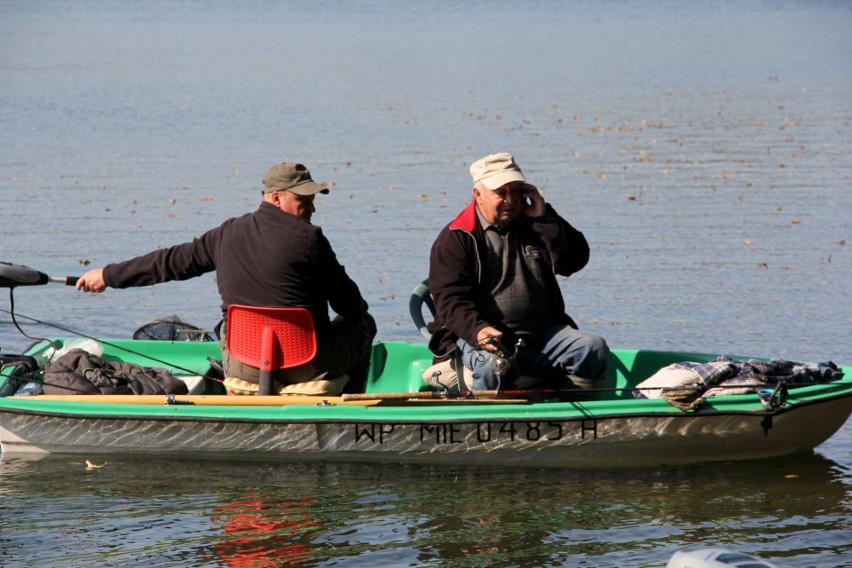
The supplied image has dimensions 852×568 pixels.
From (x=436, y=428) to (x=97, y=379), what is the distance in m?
2.09

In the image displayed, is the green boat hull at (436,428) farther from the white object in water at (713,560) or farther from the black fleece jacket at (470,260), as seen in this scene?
the white object in water at (713,560)

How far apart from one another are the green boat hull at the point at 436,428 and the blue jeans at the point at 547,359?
0.57 ft

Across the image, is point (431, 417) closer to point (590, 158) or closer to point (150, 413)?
point (150, 413)

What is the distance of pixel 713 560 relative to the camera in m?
5.01

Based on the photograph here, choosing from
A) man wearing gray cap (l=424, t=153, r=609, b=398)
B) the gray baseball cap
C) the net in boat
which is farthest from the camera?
the net in boat

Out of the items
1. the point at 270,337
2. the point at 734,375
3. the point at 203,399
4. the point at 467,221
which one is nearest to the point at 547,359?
the point at 467,221

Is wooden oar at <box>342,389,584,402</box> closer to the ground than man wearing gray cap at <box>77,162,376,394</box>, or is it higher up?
closer to the ground

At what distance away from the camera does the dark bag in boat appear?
27.4ft

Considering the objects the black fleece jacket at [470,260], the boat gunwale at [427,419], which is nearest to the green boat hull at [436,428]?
the boat gunwale at [427,419]

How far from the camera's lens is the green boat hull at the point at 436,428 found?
782 centimetres

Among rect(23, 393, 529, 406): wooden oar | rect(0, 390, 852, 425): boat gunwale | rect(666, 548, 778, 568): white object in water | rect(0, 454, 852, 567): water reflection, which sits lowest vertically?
rect(0, 454, 852, 567): water reflection

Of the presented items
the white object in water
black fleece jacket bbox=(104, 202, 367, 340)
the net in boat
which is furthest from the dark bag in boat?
the white object in water

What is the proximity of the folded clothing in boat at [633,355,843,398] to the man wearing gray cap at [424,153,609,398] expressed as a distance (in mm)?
374

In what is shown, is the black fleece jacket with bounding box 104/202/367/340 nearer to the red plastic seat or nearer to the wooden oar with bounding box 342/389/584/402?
the red plastic seat
